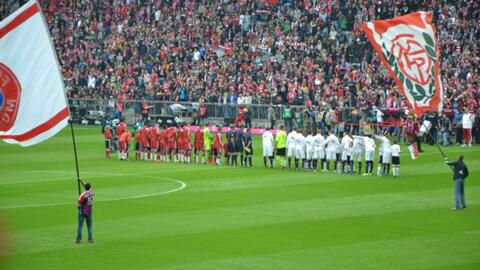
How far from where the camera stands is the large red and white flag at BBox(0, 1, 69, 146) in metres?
22.0

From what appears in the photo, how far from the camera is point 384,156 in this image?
42.8 m

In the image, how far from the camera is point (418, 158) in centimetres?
4900

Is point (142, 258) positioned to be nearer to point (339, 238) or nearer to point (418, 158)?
point (339, 238)

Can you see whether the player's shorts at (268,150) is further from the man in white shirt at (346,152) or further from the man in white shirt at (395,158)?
the man in white shirt at (395,158)

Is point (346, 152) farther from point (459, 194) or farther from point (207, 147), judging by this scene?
point (459, 194)

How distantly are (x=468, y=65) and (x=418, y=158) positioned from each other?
35.9ft

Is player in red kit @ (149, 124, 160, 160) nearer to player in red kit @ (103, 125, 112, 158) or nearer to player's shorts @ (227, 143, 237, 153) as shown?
player in red kit @ (103, 125, 112, 158)

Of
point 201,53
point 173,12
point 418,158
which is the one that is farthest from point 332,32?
point 418,158

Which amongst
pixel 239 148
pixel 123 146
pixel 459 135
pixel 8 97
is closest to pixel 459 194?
pixel 239 148

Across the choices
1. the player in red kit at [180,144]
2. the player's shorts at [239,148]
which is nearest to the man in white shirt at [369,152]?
the player's shorts at [239,148]

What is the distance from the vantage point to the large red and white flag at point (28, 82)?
22000 mm

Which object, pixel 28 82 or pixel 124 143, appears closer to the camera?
pixel 28 82

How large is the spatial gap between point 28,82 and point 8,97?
2.58 feet

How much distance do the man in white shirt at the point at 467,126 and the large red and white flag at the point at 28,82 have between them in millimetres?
32994
